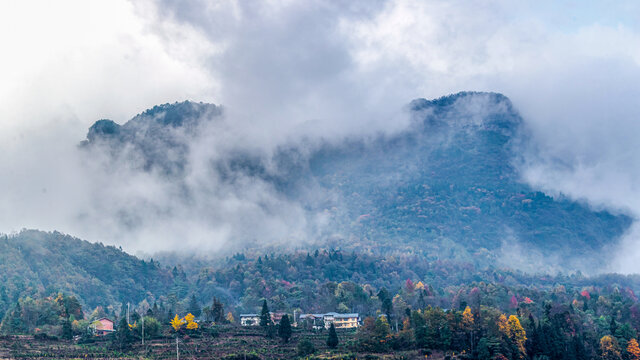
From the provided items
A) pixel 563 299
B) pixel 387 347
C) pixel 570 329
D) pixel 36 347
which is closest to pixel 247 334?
pixel 387 347

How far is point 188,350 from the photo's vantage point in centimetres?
11894

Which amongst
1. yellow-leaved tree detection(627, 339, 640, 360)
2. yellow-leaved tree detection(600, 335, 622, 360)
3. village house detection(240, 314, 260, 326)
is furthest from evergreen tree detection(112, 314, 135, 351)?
yellow-leaved tree detection(627, 339, 640, 360)

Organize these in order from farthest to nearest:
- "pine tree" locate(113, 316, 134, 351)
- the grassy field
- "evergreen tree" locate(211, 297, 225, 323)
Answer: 1. "evergreen tree" locate(211, 297, 225, 323)
2. "pine tree" locate(113, 316, 134, 351)
3. the grassy field

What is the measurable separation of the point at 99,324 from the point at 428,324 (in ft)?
232

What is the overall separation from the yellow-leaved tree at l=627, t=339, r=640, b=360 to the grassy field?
1462 inches

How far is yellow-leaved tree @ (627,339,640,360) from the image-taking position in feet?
396

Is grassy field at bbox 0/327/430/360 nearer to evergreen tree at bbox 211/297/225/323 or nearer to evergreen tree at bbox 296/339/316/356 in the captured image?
evergreen tree at bbox 296/339/316/356

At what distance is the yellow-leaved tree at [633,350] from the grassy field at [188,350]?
122 feet

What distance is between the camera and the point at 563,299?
648 feet

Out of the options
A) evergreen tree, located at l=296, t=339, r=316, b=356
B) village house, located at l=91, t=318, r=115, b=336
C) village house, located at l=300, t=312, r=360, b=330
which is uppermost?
village house, located at l=91, t=318, r=115, b=336

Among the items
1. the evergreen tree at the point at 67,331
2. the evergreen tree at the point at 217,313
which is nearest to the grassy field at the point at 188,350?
the evergreen tree at the point at 67,331

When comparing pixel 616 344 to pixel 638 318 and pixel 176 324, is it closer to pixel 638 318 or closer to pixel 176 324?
pixel 638 318

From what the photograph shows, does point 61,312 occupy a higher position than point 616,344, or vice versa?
point 61,312

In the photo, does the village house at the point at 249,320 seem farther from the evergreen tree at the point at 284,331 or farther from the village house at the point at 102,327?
the evergreen tree at the point at 284,331
